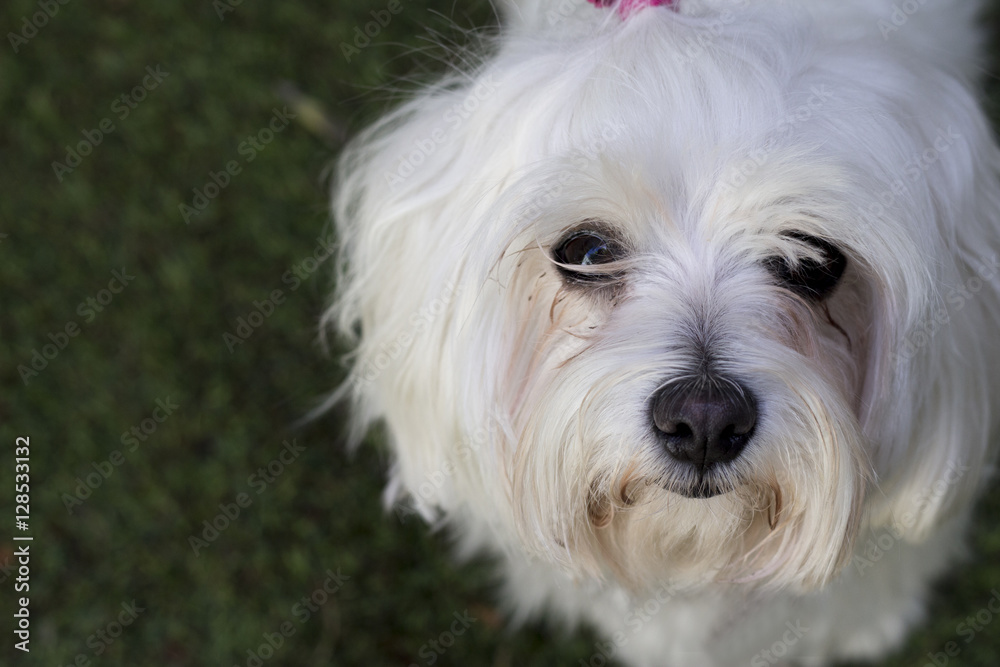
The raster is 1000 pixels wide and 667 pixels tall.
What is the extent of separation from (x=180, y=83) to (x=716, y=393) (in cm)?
289

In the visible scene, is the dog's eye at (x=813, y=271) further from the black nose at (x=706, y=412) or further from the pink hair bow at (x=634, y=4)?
the pink hair bow at (x=634, y=4)

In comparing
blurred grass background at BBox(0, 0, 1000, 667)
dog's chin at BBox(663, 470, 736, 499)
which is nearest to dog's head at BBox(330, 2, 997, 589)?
dog's chin at BBox(663, 470, 736, 499)

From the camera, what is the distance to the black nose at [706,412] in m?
1.26

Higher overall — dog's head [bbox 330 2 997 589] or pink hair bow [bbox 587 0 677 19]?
pink hair bow [bbox 587 0 677 19]

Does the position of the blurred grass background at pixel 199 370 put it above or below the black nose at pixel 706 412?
below

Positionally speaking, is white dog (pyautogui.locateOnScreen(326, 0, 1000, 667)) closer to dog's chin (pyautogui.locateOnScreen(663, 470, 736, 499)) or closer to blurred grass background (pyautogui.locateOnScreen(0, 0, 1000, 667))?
dog's chin (pyautogui.locateOnScreen(663, 470, 736, 499))

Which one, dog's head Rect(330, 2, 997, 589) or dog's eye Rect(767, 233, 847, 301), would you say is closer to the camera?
dog's head Rect(330, 2, 997, 589)

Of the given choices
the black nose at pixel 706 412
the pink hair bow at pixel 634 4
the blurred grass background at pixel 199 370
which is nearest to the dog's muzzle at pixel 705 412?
the black nose at pixel 706 412

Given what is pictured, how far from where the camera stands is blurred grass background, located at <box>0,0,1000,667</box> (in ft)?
8.98

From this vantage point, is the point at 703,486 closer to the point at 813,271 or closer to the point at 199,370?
the point at 813,271

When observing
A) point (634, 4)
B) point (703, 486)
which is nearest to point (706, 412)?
point (703, 486)

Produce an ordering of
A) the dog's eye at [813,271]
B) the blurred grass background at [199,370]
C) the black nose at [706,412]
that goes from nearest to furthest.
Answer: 1. the black nose at [706,412]
2. the dog's eye at [813,271]
3. the blurred grass background at [199,370]

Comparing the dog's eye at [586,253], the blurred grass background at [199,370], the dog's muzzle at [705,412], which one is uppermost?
the dog's eye at [586,253]

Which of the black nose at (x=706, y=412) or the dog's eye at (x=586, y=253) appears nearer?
the black nose at (x=706, y=412)
